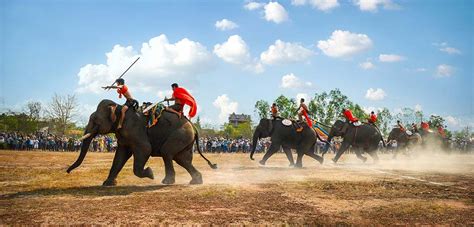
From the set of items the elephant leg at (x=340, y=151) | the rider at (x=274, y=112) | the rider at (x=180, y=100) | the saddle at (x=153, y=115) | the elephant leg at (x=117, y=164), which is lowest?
the elephant leg at (x=117, y=164)

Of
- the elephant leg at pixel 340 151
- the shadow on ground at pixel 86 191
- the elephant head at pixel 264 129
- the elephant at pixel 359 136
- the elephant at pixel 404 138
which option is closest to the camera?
the shadow on ground at pixel 86 191

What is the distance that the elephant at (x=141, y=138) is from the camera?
33.4 feet

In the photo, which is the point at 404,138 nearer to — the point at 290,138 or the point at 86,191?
the point at 290,138

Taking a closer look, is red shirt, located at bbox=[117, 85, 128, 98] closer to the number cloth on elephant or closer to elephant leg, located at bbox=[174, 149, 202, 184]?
the number cloth on elephant

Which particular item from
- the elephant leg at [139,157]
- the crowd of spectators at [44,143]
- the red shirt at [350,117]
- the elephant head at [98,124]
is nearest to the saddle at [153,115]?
the elephant leg at [139,157]

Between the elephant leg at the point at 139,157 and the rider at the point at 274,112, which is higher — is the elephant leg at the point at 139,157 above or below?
below

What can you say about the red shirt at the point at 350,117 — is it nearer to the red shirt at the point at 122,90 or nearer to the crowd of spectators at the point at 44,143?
the red shirt at the point at 122,90

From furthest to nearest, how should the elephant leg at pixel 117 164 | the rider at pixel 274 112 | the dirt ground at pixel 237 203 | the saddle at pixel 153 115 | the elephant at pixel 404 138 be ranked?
the elephant at pixel 404 138, the rider at pixel 274 112, the saddle at pixel 153 115, the elephant leg at pixel 117 164, the dirt ground at pixel 237 203

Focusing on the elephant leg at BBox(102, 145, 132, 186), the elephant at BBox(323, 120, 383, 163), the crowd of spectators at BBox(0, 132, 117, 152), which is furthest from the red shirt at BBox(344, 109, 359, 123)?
the crowd of spectators at BBox(0, 132, 117, 152)

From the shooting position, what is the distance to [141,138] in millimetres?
10320

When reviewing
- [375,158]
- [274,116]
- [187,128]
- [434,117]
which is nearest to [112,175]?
[187,128]

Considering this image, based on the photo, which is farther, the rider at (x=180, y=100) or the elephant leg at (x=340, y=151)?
the elephant leg at (x=340, y=151)

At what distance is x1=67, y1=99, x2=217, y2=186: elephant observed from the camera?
10188 mm

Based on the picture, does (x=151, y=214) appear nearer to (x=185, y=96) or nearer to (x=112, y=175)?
(x=112, y=175)
